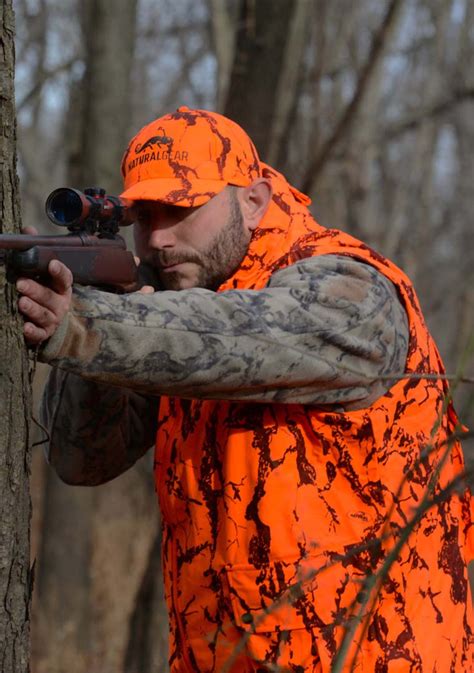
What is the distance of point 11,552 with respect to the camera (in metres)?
2.52

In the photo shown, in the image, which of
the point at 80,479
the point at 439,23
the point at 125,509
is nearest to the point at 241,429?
the point at 80,479

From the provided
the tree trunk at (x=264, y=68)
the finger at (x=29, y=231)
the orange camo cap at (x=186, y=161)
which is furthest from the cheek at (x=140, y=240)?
the tree trunk at (x=264, y=68)

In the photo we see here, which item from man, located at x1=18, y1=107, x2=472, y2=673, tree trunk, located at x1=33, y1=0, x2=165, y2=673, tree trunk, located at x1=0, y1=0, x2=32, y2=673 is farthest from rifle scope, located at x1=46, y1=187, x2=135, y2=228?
tree trunk, located at x1=33, y1=0, x2=165, y2=673

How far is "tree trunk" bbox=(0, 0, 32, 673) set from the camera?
2467 millimetres

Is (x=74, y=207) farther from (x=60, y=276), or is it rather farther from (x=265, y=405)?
(x=265, y=405)

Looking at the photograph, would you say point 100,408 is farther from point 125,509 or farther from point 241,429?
point 125,509

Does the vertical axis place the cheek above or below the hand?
above

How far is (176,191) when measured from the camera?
10.0ft

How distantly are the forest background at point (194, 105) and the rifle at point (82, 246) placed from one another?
2.86 feet

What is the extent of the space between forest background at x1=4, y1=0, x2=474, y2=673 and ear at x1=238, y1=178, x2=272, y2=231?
76cm

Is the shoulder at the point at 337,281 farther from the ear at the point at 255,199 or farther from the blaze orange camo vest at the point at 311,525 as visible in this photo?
the ear at the point at 255,199

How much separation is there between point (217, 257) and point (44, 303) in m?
0.88

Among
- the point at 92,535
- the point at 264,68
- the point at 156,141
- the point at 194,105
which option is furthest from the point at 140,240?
the point at 194,105

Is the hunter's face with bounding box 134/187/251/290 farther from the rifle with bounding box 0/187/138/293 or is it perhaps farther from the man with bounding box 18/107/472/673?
the rifle with bounding box 0/187/138/293
